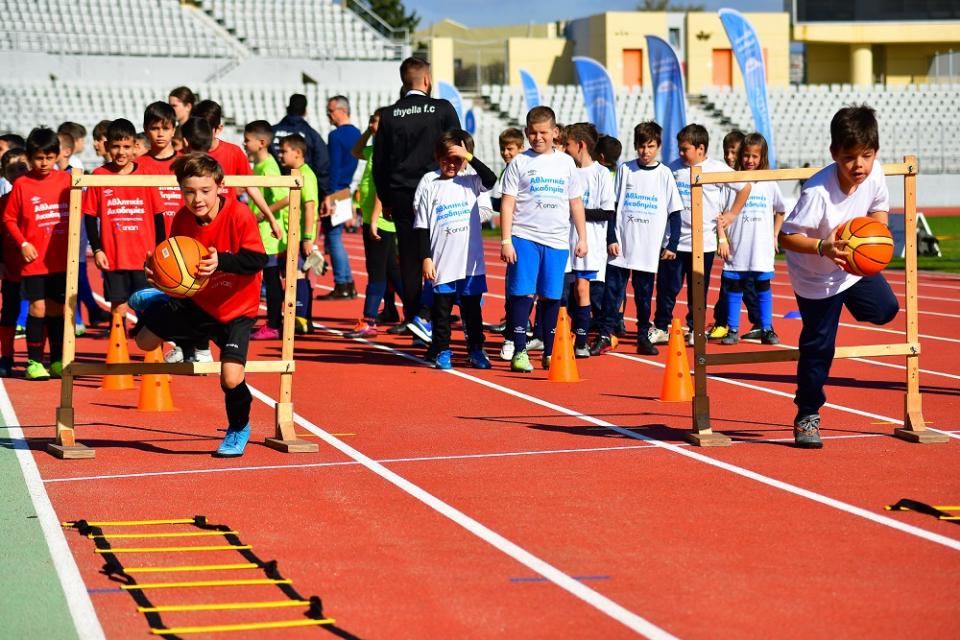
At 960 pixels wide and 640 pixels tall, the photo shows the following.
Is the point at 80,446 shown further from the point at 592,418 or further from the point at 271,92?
the point at 271,92

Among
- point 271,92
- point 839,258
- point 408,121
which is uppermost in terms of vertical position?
point 271,92

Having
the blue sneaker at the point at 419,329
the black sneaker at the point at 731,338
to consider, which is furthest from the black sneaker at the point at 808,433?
the black sneaker at the point at 731,338

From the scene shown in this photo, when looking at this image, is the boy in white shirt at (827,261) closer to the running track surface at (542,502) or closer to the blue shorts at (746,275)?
the running track surface at (542,502)

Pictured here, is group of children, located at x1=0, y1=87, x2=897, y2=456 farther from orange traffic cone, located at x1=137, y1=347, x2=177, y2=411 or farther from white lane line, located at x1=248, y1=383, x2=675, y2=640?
white lane line, located at x1=248, y1=383, x2=675, y2=640

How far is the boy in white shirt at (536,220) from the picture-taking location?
10.9 m

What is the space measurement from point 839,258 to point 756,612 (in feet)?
9.64

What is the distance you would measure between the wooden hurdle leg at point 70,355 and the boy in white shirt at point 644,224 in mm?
5252

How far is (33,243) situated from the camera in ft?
35.4

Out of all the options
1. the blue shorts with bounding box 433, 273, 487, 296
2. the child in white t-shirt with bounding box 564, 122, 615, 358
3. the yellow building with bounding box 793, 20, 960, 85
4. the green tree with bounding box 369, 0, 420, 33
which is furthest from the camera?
the green tree with bounding box 369, 0, 420, 33

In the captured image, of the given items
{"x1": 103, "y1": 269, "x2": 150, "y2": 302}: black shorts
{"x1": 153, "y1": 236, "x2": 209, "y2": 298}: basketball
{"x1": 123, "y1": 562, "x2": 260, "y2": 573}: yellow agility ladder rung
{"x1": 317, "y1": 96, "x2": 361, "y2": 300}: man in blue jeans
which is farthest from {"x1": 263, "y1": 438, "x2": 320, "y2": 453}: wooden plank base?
{"x1": 317, "y1": 96, "x2": 361, "y2": 300}: man in blue jeans

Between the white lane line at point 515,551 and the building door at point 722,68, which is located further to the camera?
the building door at point 722,68

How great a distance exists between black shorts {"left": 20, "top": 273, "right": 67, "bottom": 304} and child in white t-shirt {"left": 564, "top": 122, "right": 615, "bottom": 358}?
4155 mm

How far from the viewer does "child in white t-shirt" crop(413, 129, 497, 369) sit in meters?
11.1

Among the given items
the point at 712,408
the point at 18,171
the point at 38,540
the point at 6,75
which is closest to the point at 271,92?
the point at 6,75
